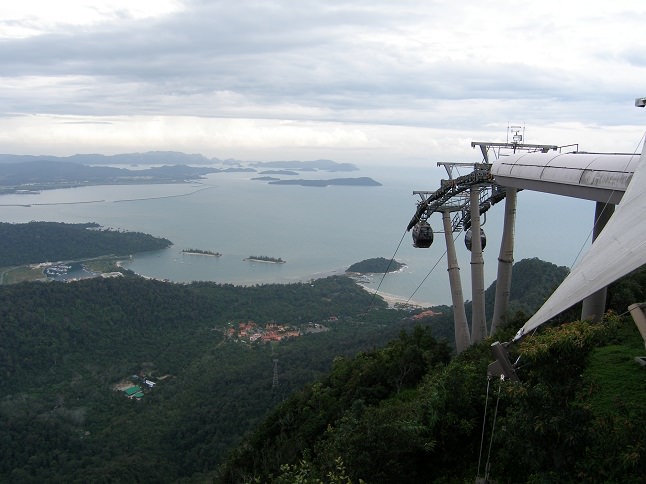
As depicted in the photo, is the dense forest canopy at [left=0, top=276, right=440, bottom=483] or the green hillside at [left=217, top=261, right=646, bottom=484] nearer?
the green hillside at [left=217, top=261, right=646, bottom=484]

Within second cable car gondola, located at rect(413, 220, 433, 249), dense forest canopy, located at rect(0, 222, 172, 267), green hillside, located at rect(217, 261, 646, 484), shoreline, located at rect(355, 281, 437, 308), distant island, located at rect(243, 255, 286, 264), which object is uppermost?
second cable car gondola, located at rect(413, 220, 433, 249)

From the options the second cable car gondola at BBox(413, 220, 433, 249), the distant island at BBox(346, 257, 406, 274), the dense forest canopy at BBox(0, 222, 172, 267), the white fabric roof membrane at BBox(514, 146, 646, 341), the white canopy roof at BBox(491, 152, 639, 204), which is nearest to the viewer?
the white fabric roof membrane at BBox(514, 146, 646, 341)

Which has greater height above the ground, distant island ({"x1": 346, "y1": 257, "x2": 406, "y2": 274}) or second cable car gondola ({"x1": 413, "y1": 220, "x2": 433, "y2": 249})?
second cable car gondola ({"x1": 413, "y1": 220, "x2": 433, "y2": 249})

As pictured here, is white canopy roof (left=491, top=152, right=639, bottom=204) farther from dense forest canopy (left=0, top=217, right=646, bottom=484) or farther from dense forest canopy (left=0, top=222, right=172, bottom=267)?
dense forest canopy (left=0, top=222, right=172, bottom=267)

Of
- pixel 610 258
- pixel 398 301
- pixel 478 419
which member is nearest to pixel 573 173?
pixel 478 419

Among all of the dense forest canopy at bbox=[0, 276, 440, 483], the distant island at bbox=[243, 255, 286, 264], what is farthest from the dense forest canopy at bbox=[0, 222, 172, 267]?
→ the dense forest canopy at bbox=[0, 276, 440, 483]

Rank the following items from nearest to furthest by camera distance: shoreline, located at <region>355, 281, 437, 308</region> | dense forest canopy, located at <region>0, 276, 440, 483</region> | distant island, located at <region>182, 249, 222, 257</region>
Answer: dense forest canopy, located at <region>0, 276, 440, 483</region>
shoreline, located at <region>355, 281, 437, 308</region>
distant island, located at <region>182, 249, 222, 257</region>

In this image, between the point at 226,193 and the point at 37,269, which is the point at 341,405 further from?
the point at 226,193

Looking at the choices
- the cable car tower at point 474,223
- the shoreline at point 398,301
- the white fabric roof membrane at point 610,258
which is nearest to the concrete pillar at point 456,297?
the cable car tower at point 474,223
